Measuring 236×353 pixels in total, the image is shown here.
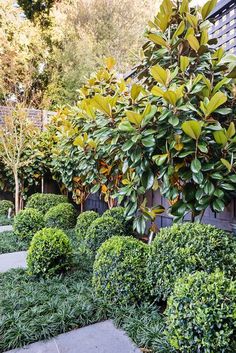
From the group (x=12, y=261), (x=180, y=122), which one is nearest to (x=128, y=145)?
(x=180, y=122)

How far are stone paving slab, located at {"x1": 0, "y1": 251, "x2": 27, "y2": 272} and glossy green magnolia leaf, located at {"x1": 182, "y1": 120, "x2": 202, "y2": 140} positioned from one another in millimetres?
2579

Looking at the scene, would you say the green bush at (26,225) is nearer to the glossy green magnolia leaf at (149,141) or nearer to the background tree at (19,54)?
the glossy green magnolia leaf at (149,141)

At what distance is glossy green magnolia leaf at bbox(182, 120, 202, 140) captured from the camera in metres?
2.24

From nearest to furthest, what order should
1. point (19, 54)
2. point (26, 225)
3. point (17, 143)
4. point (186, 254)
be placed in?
1. point (186, 254)
2. point (26, 225)
3. point (17, 143)
4. point (19, 54)

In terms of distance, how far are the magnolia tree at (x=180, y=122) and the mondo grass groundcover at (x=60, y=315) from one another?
34.3 inches

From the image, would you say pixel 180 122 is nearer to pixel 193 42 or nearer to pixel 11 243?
pixel 193 42

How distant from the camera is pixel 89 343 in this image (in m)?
2.00

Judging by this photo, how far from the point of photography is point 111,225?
3879mm

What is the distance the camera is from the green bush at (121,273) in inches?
92.9

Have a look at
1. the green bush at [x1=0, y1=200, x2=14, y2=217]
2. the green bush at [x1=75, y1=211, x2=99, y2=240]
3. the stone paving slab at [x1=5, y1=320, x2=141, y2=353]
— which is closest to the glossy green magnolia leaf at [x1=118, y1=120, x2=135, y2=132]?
the stone paving slab at [x1=5, y1=320, x2=141, y2=353]

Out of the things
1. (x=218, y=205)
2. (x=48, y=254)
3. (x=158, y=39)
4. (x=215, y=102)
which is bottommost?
(x=48, y=254)

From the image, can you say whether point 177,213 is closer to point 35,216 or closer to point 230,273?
point 230,273

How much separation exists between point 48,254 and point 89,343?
4.17ft

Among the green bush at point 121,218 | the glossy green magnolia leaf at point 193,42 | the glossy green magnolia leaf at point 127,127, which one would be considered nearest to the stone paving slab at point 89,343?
the glossy green magnolia leaf at point 127,127
